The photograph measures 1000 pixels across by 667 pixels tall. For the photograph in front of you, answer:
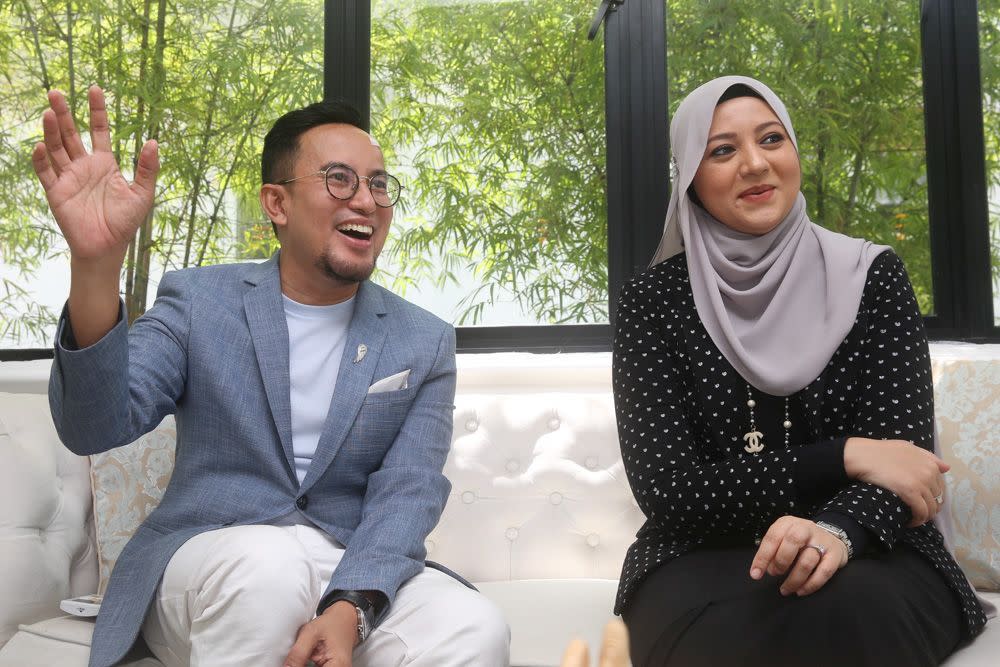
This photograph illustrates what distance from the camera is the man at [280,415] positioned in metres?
1.24

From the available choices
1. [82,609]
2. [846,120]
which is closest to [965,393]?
[846,120]

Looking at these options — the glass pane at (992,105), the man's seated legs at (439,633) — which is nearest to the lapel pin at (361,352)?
the man's seated legs at (439,633)

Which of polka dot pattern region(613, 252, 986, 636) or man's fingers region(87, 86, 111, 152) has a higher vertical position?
man's fingers region(87, 86, 111, 152)

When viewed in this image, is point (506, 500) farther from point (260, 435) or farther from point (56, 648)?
point (56, 648)

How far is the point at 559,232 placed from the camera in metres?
2.68

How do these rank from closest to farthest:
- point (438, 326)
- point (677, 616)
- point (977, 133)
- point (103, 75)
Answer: point (677, 616) < point (438, 326) < point (977, 133) < point (103, 75)

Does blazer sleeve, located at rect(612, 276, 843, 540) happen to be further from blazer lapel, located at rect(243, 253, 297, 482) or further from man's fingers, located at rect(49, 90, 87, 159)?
man's fingers, located at rect(49, 90, 87, 159)

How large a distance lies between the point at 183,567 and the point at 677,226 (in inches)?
44.6

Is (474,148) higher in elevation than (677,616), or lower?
higher

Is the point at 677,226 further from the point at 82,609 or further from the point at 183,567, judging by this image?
the point at 82,609

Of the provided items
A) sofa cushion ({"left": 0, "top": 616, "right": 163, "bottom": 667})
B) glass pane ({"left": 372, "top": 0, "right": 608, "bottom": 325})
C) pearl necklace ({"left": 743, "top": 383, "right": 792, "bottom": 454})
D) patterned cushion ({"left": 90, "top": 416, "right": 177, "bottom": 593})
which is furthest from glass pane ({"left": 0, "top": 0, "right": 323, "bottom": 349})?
pearl necklace ({"left": 743, "top": 383, "right": 792, "bottom": 454})

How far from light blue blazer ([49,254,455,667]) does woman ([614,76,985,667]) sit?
40cm

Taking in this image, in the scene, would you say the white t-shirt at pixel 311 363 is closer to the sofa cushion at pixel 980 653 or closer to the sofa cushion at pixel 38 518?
the sofa cushion at pixel 38 518

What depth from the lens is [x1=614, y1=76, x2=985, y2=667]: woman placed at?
49.9 inches
